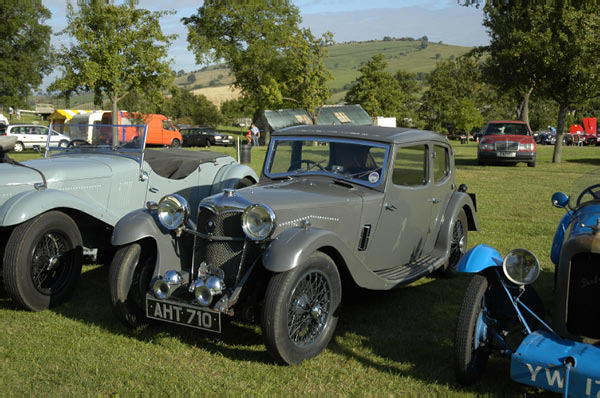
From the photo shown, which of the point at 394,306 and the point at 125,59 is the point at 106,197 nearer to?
the point at 394,306

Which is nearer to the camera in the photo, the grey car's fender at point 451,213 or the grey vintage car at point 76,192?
the grey vintage car at point 76,192

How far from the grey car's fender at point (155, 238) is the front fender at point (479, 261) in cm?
222

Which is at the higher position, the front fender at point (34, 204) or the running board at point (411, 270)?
the front fender at point (34, 204)

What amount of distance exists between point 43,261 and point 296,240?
108 inches

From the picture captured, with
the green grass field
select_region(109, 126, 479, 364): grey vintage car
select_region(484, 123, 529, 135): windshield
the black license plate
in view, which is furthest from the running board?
select_region(484, 123, 529, 135): windshield

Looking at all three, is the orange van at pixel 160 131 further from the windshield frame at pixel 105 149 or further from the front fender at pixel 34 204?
the front fender at pixel 34 204

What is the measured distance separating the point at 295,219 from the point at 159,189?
3.27 metres

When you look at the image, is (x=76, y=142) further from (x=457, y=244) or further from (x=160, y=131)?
(x=160, y=131)

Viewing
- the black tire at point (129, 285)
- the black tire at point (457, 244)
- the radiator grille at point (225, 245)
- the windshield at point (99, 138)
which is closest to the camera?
the radiator grille at point (225, 245)

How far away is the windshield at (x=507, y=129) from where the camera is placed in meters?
20.8

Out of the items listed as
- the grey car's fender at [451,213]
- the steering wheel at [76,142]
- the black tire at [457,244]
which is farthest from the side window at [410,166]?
the steering wheel at [76,142]

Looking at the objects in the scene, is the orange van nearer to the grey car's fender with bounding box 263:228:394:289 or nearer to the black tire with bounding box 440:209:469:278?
the black tire with bounding box 440:209:469:278

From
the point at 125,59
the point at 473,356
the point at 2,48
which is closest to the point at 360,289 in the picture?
the point at 473,356

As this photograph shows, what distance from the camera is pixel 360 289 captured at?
4.84 m
